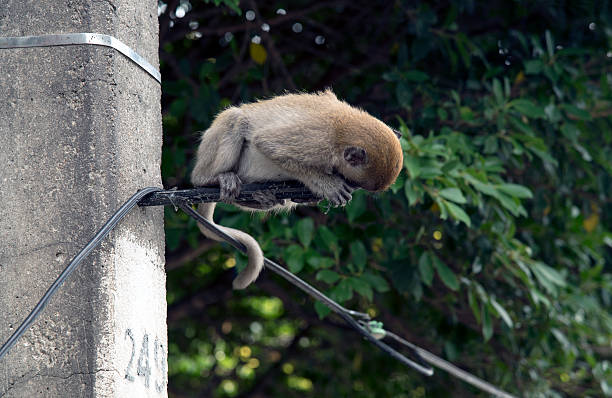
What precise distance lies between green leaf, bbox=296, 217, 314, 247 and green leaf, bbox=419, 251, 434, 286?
79 cm

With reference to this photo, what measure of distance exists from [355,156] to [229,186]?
2.21ft

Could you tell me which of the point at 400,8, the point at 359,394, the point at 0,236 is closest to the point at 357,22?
the point at 400,8

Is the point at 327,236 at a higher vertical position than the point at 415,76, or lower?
lower

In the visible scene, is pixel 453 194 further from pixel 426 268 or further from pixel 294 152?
pixel 294 152

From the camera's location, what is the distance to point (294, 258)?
5031mm

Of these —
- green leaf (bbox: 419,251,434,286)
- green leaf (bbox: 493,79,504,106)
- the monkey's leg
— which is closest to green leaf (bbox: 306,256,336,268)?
green leaf (bbox: 419,251,434,286)

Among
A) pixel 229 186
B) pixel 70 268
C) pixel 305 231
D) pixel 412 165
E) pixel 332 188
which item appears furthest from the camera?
pixel 305 231

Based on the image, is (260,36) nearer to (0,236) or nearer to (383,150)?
(383,150)

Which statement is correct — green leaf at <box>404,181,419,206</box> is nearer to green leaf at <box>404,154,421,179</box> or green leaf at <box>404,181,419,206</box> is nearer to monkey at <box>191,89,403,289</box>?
green leaf at <box>404,154,421,179</box>

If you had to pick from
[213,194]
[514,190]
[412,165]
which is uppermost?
[213,194]

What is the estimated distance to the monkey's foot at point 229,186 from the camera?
328 cm

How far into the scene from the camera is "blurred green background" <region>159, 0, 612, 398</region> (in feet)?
17.4

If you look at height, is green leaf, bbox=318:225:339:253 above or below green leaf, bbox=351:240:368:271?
above

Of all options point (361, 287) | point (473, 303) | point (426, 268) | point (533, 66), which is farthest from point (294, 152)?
point (533, 66)
